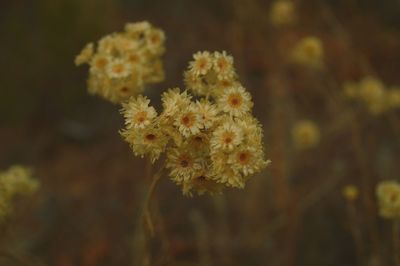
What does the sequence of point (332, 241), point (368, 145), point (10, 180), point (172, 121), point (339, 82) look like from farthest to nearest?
point (339, 82) → point (368, 145) → point (332, 241) → point (10, 180) → point (172, 121)

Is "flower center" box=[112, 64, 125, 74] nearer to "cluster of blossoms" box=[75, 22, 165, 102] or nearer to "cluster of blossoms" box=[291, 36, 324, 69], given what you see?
"cluster of blossoms" box=[75, 22, 165, 102]

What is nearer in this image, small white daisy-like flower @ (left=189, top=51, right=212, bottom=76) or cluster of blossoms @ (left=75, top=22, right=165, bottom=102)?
small white daisy-like flower @ (left=189, top=51, right=212, bottom=76)

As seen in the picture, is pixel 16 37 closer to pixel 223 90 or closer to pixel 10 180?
pixel 10 180

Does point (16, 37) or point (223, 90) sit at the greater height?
point (16, 37)

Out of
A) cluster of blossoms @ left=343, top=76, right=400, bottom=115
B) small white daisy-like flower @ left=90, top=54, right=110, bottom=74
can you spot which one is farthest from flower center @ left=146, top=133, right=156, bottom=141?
cluster of blossoms @ left=343, top=76, right=400, bottom=115

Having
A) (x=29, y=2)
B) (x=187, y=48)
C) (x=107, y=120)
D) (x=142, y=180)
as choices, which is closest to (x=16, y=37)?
(x=29, y=2)

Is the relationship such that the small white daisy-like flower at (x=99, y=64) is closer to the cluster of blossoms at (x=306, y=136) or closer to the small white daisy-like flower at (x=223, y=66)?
the small white daisy-like flower at (x=223, y=66)

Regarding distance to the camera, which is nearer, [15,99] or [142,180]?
[142,180]

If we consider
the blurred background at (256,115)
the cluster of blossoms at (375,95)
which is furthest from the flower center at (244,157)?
the cluster of blossoms at (375,95)
